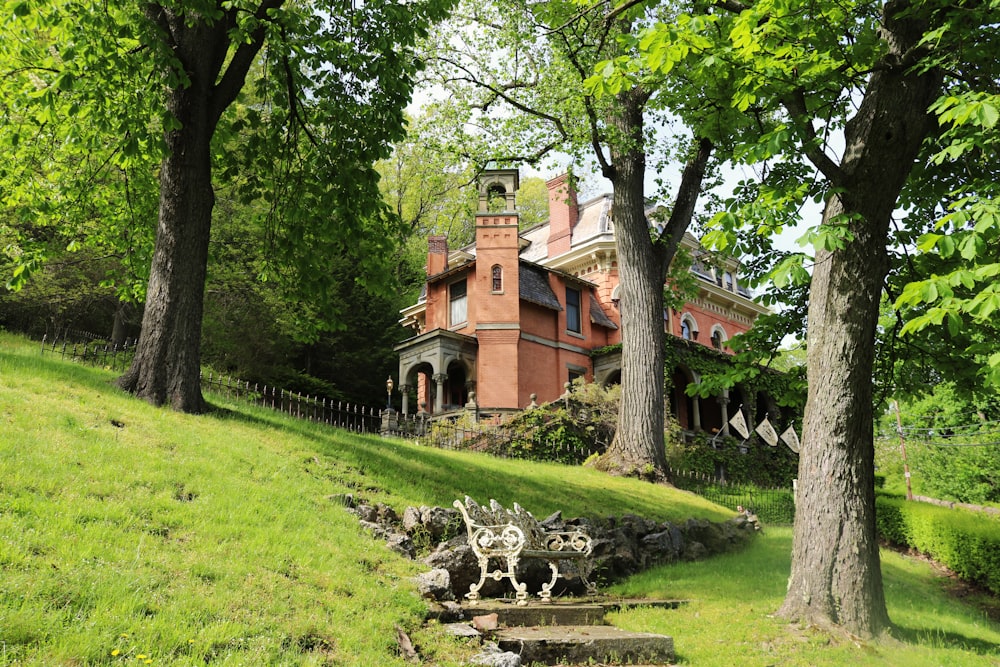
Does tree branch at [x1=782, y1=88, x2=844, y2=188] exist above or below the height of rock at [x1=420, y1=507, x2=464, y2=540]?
above

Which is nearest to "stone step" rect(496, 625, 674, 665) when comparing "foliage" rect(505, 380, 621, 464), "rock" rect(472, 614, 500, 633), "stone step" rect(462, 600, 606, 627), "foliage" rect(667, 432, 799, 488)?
"rock" rect(472, 614, 500, 633)

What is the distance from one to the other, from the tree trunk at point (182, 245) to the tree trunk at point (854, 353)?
8.75m

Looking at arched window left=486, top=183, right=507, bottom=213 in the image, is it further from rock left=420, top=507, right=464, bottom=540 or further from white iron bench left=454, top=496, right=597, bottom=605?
rock left=420, top=507, right=464, bottom=540

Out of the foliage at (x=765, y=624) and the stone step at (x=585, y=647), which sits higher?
the stone step at (x=585, y=647)

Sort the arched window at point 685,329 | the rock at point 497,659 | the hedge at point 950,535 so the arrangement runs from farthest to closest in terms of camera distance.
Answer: the arched window at point 685,329 < the hedge at point 950,535 < the rock at point 497,659

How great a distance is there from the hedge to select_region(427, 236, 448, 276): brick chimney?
20.6 m

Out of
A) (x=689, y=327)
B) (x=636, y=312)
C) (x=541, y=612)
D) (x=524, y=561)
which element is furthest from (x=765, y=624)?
(x=689, y=327)

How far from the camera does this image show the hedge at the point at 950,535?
13953 mm

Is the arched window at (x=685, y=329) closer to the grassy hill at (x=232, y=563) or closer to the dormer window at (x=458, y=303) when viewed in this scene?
the dormer window at (x=458, y=303)

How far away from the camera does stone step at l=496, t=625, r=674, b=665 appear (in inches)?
234

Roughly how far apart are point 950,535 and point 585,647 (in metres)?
13.1

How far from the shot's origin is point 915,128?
7691 mm

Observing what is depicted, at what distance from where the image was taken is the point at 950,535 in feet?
50.3

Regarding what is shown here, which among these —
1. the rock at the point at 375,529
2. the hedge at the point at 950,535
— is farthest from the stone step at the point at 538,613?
the hedge at the point at 950,535
